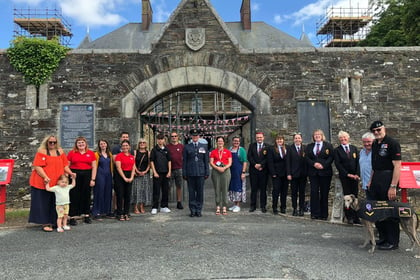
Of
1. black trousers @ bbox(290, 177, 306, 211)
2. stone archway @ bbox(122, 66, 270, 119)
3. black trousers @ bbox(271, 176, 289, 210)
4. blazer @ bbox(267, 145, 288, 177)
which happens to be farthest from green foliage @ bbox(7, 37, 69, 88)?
black trousers @ bbox(290, 177, 306, 211)

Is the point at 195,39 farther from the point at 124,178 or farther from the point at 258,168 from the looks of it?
the point at 124,178

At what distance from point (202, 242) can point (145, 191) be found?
2.76m

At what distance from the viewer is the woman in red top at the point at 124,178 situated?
6.30m

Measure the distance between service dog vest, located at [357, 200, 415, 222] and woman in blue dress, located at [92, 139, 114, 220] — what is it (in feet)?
14.7

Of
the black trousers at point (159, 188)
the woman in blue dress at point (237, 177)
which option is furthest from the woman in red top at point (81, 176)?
the woman in blue dress at point (237, 177)

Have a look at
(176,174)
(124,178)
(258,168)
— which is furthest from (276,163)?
(124,178)

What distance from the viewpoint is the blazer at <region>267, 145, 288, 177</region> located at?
6.72 meters

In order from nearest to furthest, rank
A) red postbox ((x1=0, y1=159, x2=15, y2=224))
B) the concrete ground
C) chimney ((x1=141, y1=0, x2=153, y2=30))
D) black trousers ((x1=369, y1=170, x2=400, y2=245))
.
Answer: the concrete ground → black trousers ((x1=369, y1=170, x2=400, y2=245)) → red postbox ((x1=0, y1=159, x2=15, y2=224)) → chimney ((x1=141, y1=0, x2=153, y2=30))

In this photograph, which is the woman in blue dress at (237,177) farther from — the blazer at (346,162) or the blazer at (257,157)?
the blazer at (346,162)

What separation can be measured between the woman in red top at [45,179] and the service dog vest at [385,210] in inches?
187

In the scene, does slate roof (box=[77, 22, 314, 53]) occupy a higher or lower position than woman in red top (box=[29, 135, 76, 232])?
higher

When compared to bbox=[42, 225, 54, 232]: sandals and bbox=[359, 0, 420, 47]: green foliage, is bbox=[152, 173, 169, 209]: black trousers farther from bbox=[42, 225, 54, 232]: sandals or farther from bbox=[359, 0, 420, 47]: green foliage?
bbox=[359, 0, 420, 47]: green foliage

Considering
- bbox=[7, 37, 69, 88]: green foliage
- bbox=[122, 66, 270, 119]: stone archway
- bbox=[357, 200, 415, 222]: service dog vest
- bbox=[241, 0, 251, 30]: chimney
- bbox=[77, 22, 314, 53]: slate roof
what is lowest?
bbox=[357, 200, 415, 222]: service dog vest

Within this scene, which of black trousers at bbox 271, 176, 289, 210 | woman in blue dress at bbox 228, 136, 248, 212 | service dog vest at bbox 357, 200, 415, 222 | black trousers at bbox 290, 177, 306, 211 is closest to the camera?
service dog vest at bbox 357, 200, 415, 222
